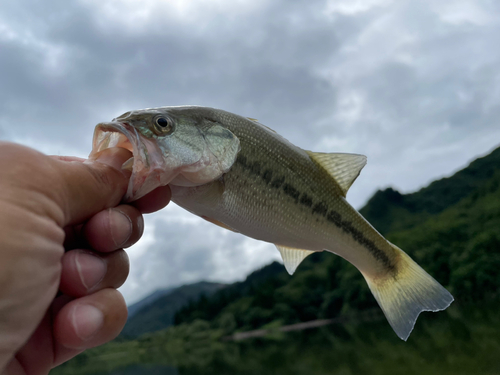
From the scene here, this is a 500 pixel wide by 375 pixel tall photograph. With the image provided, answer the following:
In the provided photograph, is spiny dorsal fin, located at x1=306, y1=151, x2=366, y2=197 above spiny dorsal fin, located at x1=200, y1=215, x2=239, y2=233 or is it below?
above

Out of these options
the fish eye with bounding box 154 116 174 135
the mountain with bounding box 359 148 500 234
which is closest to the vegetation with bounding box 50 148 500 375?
the mountain with bounding box 359 148 500 234

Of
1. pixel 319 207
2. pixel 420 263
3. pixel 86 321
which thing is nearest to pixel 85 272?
pixel 86 321

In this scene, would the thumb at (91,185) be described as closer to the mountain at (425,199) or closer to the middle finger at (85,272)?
the middle finger at (85,272)

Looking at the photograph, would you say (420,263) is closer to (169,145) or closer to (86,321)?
(169,145)

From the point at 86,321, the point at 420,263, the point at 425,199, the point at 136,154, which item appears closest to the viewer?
the point at 86,321

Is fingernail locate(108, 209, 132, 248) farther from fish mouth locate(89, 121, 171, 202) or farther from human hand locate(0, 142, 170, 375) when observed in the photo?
fish mouth locate(89, 121, 171, 202)

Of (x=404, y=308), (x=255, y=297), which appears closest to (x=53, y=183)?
(x=404, y=308)

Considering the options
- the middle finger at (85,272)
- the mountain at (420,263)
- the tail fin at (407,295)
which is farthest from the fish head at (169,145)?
the mountain at (420,263)
